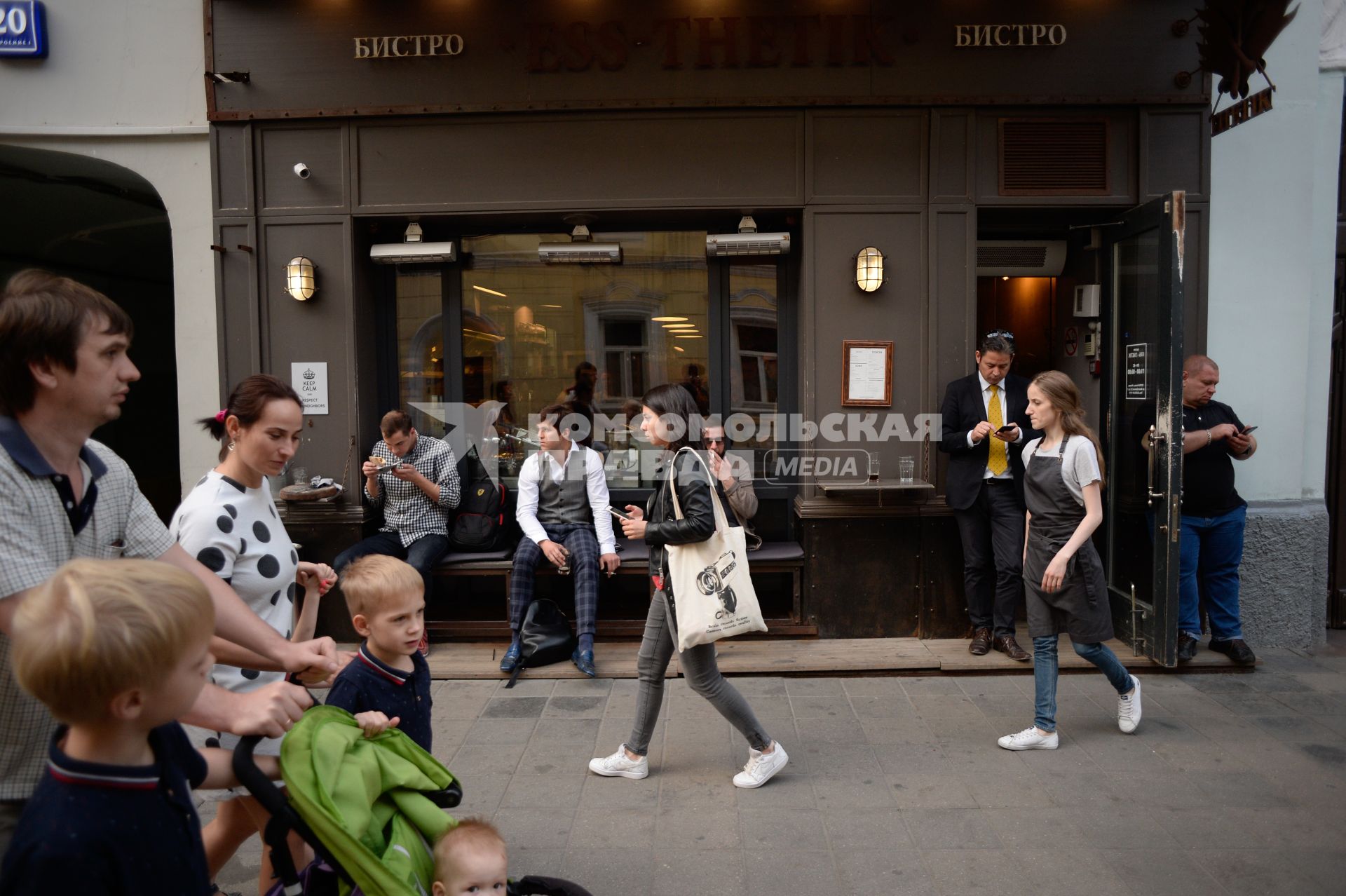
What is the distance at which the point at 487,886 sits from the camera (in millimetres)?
2377

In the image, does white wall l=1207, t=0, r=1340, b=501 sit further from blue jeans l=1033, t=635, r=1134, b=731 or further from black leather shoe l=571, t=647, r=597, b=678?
black leather shoe l=571, t=647, r=597, b=678

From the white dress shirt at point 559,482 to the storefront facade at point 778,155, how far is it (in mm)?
689

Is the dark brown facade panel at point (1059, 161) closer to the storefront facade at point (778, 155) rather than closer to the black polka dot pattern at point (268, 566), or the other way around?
the storefront facade at point (778, 155)

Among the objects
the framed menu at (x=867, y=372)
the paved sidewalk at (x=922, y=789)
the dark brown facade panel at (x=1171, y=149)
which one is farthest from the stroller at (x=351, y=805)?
the dark brown facade panel at (x=1171, y=149)

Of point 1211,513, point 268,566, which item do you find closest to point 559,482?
point 268,566

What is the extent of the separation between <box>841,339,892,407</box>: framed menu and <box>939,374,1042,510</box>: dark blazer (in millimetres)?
441

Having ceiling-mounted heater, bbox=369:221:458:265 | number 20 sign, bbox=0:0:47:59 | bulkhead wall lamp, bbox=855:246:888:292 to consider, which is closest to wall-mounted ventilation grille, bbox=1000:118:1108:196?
bulkhead wall lamp, bbox=855:246:888:292

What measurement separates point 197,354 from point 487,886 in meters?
5.61

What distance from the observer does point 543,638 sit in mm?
6020

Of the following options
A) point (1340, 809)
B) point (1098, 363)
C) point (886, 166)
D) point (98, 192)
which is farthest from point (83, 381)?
point (98, 192)

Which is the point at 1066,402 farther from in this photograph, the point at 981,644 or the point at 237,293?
the point at 237,293

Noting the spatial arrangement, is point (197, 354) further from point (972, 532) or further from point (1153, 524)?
point (1153, 524)

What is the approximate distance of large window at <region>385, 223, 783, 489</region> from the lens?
7062mm

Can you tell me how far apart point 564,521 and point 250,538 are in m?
3.67
